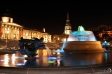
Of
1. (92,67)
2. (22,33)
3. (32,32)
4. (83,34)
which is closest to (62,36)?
(32,32)

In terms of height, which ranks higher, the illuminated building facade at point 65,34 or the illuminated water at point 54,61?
the illuminated building facade at point 65,34

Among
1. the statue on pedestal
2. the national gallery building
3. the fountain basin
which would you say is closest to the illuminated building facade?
the national gallery building

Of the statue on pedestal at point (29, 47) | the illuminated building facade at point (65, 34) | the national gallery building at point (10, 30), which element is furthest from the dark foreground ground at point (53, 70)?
the illuminated building facade at point (65, 34)

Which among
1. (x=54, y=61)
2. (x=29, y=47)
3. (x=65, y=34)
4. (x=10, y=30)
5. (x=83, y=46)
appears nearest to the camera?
(x=54, y=61)

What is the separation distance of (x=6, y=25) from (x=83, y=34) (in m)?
52.0

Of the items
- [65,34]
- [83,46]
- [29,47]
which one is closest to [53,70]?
[29,47]

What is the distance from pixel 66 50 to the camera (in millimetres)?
22891

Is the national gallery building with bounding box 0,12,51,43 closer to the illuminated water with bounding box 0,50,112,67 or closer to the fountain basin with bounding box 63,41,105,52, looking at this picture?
the fountain basin with bounding box 63,41,105,52

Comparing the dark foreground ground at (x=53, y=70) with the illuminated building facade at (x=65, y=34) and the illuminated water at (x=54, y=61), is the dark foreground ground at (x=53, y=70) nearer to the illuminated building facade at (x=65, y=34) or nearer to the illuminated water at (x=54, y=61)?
the illuminated water at (x=54, y=61)

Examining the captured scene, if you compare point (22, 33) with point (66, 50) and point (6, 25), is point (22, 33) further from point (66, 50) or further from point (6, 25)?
point (66, 50)

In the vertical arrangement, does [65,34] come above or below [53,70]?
above

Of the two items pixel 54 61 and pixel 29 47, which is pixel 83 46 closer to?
pixel 29 47

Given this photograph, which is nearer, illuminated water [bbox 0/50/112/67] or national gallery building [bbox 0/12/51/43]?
illuminated water [bbox 0/50/112/67]

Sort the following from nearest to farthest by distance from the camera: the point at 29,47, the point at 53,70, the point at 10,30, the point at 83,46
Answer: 1. the point at 53,70
2. the point at 29,47
3. the point at 83,46
4. the point at 10,30
